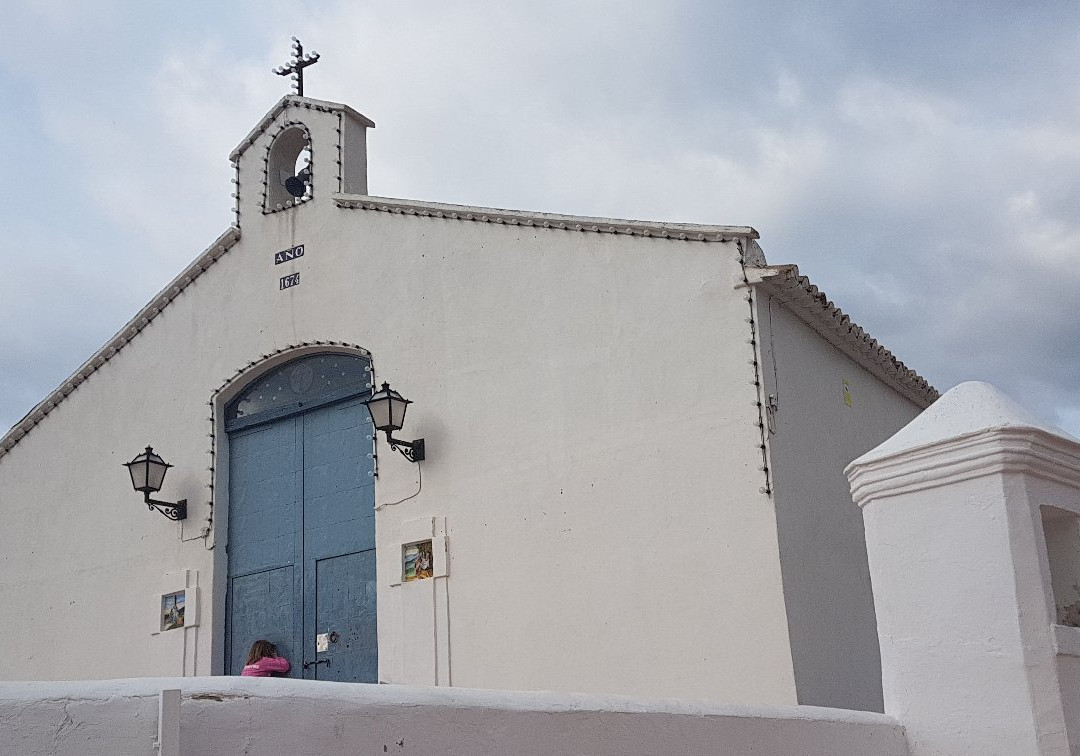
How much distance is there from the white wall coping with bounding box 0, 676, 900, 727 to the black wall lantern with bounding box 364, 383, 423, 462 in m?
5.70

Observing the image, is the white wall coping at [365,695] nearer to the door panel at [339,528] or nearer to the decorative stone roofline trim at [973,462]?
the decorative stone roofline trim at [973,462]

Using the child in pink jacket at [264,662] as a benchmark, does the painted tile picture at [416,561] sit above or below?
above

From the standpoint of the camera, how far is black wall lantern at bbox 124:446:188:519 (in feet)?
37.3

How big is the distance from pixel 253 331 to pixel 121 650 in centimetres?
316

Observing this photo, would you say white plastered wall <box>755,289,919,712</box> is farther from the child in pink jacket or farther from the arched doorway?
the child in pink jacket

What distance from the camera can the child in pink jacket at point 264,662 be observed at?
988 cm

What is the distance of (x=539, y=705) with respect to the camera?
3.84 metres

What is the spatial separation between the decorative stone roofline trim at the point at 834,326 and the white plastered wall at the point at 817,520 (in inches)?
3.5

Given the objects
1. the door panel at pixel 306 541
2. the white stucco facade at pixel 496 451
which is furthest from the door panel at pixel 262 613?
the white stucco facade at pixel 496 451

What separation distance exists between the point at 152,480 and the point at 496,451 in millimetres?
3563

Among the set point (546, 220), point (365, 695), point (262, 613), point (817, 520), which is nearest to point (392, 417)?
point (546, 220)

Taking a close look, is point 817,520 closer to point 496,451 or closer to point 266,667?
point 496,451

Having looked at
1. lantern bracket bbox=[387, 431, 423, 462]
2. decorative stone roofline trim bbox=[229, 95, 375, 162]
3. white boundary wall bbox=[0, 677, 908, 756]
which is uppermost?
decorative stone roofline trim bbox=[229, 95, 375, 162]

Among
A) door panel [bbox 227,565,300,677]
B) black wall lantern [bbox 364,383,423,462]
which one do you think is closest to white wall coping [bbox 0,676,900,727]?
black wall lantern [bbox 364,383,423,462]
